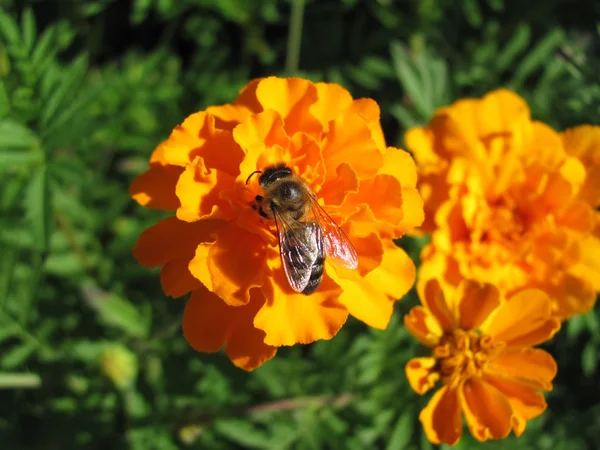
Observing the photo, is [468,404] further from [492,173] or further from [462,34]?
[462,34]

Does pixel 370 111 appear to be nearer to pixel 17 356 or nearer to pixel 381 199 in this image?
pixel 381 199

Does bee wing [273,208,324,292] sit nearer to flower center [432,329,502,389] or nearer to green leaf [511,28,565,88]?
flower center [432,329,502,389]

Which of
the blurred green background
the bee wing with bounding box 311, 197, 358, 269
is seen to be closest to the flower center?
the blurred green background

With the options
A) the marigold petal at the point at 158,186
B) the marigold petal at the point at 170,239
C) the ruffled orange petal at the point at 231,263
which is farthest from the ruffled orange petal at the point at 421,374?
the marigold petal at the point at 158,186

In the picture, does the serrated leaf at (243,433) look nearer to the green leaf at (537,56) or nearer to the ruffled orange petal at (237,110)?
the ruffled orange petal at (237,110)

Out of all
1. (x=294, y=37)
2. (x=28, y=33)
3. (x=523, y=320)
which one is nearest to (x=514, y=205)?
(x=523, y=320)

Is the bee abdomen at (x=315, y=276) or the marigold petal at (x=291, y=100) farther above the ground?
the marigold petal at (x=291, y=100)
